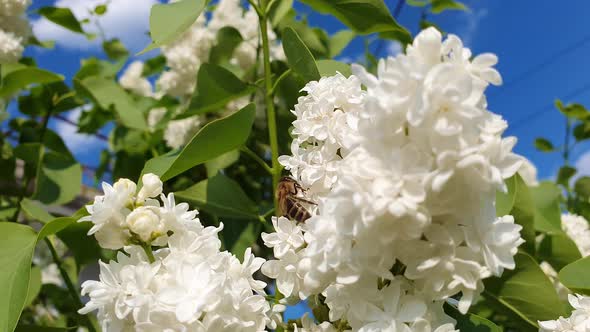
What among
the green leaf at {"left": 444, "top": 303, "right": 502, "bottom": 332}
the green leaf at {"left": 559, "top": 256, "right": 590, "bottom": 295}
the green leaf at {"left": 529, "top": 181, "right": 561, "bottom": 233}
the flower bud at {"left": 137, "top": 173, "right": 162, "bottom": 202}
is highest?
the flower bud at {"left": 137, "top": 173, "right": 162, "bottom": 202}

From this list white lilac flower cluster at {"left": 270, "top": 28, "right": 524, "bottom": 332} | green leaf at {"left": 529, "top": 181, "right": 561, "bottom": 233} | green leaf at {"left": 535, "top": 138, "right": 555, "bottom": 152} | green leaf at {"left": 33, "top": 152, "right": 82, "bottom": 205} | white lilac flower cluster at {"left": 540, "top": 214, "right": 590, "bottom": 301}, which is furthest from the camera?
green leaf at {"left": 535, "top": 138, "right": 555, "bottom": 152}

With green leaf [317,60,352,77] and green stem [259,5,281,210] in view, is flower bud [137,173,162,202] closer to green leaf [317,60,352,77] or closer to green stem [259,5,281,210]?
green stem [259,5,281,210]

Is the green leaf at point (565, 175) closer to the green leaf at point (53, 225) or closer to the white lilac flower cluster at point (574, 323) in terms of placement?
the white lilac flower cluster at point (574, 323)

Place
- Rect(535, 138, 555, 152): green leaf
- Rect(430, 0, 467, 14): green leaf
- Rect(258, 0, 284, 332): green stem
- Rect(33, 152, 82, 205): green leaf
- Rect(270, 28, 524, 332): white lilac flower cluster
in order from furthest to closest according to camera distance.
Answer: Rect(535, 138, 555, 152): green leaf < Rect(430, 0, 467, 14): green leaf < Rect(33, 152, 82, 205): green leaf < Rect(258, 0, 284, 332): green stem < Rect(270, 28, 524, 332): white lilac flower cluster

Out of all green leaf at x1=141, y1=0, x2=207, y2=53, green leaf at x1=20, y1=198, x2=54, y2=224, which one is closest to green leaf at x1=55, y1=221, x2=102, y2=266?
green leaf at x1=20, y1=198, x2=54, y2=224

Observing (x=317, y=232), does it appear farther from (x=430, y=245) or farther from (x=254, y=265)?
(x=254, y=265)

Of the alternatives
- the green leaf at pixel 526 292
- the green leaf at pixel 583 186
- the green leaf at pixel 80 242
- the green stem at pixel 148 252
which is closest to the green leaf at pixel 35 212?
the green leaf at pixel 80 242
